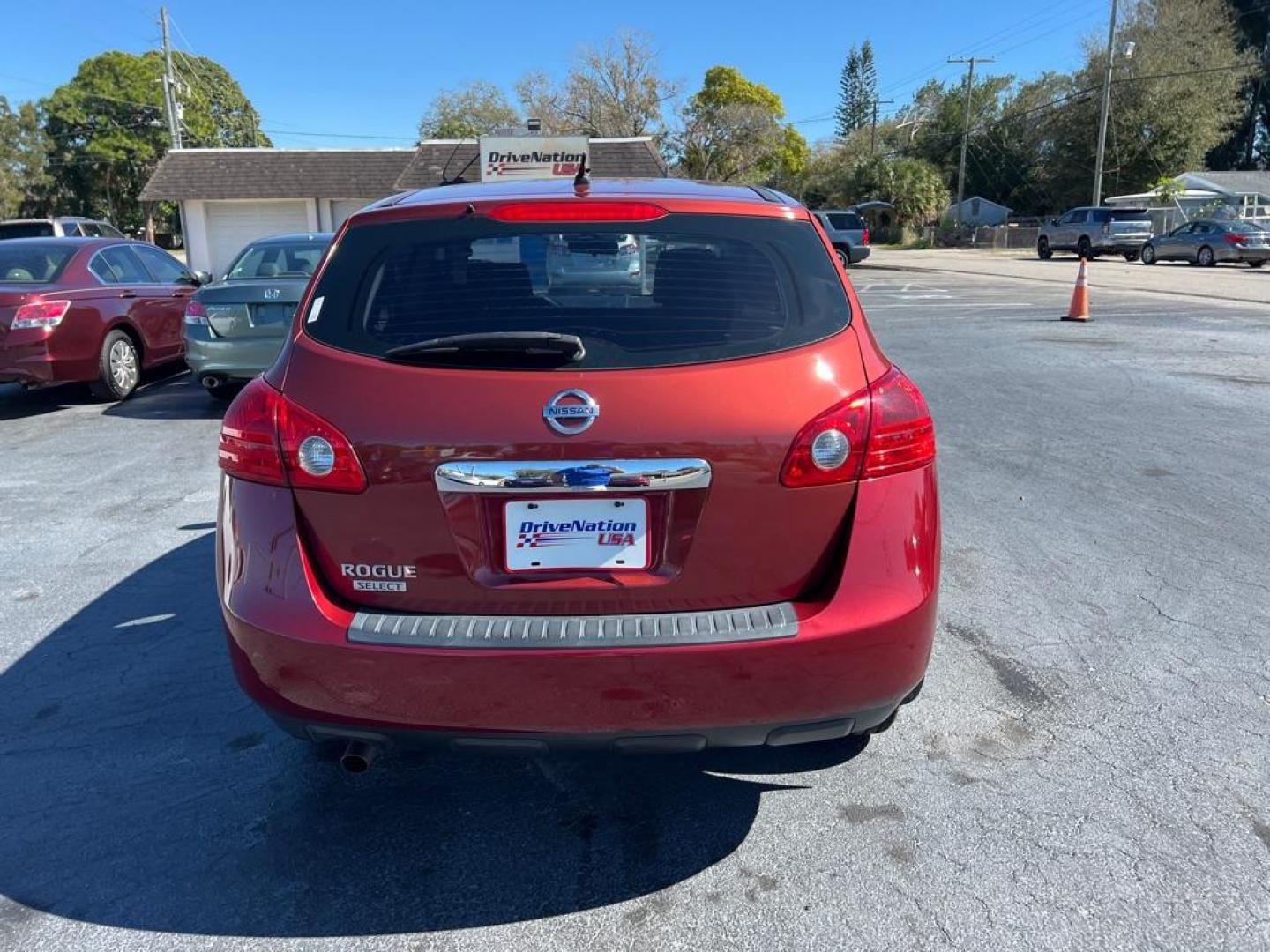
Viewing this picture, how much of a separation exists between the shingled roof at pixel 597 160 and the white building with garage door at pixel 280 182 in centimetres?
3

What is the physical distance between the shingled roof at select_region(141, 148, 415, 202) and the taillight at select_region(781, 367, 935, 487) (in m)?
30.5

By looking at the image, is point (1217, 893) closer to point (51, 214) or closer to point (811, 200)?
point (811, 200)

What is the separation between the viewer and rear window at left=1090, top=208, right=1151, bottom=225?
33.2m

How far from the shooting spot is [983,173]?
65.8 meters

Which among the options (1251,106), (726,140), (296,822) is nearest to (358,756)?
(296,822)

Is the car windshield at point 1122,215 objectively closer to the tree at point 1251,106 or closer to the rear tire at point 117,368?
the tree at point 1251,106

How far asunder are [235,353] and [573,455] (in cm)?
690

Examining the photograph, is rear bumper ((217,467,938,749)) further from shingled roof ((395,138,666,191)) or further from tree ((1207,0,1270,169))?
tree ((1207,0,1270,169))

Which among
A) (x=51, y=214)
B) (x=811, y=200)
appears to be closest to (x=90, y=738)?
(x=811, y=200)

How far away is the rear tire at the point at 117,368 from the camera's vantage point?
8.97 metres

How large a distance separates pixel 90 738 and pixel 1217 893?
11.1ft

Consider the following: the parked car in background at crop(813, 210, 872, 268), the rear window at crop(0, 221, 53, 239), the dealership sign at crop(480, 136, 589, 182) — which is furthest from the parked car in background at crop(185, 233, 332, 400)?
the parked car in background at crop(813, 210, 872, 268)

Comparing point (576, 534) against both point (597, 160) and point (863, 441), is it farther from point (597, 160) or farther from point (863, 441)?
point (597, 160)

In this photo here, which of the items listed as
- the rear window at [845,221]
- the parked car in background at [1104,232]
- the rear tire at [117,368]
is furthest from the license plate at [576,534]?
the parked car in background at [1104,232]
